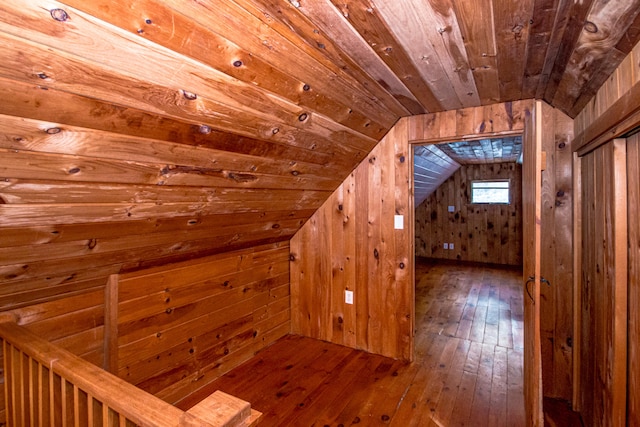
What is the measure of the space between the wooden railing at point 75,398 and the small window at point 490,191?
6.89m

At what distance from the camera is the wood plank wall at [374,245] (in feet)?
8.15

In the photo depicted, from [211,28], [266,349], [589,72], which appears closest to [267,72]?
[211,28]

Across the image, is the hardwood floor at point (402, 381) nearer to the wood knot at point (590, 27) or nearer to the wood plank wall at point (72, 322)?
the wood plank wall at point (72, 322)

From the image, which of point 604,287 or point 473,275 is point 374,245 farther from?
point 473,275

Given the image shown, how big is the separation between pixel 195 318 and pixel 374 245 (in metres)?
1.53

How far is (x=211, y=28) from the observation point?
1.05 meters

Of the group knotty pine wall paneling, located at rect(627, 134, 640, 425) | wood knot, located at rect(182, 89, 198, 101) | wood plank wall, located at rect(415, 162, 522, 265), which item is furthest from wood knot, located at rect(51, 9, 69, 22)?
wood plank wall, located at rect(415, 162, 522, 265)

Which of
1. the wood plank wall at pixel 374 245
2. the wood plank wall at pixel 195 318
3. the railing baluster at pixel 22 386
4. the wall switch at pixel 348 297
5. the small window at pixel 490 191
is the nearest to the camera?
the railing baluster at pixel 22 386

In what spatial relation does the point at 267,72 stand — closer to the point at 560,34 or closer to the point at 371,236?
the point at 560,34

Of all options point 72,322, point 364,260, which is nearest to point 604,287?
point 364,260

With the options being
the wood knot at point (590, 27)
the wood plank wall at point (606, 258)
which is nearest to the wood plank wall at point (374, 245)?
the wood plank wall at point (606, 258)

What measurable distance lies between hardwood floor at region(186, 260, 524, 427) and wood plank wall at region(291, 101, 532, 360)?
0.22 m

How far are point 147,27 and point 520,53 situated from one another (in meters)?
1.53

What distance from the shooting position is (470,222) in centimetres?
680
